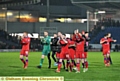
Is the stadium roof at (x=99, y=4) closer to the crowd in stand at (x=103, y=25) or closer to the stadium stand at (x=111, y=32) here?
the crowd in stand at (x=103, y=25)

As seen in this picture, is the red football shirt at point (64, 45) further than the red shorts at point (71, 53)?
No

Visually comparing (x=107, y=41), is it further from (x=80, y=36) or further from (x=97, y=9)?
(x=97, y=9)

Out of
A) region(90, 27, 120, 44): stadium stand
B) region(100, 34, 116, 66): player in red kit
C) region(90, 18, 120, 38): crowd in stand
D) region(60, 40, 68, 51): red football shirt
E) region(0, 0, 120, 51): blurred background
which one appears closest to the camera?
region(60, 40, 68, 51): red football shirt

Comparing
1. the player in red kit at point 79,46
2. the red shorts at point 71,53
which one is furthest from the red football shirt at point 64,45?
the red shorts at point 71,53

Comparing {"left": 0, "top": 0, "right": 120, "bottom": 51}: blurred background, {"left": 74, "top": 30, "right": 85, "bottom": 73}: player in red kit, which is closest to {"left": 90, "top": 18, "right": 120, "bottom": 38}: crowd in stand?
{"left": 0, "top": 0, "right": 120, "bottom": 51}: blurred background

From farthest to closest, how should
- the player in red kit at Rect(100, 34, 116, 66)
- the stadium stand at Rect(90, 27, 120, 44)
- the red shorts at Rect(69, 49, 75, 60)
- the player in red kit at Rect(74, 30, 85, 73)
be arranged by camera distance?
the stadium stand at Rect(90, 27, 120, 44) → the player in red kit at Rect(100, 34, 116, 66) → the red shorts at Rect(69, 49, 75, 60) → the player in red kit at Rect(74, 30, 85, 73)

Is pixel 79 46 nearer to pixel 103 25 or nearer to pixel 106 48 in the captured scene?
pixel 106 48

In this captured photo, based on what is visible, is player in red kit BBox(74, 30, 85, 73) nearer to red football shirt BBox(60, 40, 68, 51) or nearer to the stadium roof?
red football shirt BBox(60, 40, 68, 51)

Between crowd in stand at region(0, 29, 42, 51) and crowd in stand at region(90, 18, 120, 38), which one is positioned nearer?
crowd in stand at region(0, 29, 42, 51)

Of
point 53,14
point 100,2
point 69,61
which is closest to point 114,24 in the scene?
point 100,2

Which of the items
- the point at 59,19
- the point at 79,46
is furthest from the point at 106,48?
the point at 59,19

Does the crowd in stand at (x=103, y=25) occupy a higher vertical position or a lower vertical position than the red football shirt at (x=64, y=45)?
lower

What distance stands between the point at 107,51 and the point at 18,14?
56173mm

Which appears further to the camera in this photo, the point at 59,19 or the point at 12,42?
the point at 59,19
